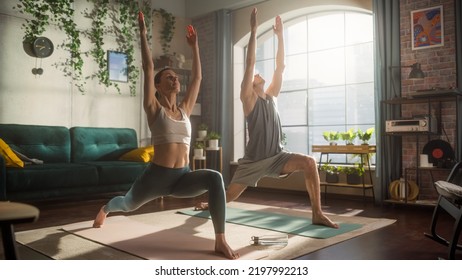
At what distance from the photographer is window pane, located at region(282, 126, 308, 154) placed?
5789 mm

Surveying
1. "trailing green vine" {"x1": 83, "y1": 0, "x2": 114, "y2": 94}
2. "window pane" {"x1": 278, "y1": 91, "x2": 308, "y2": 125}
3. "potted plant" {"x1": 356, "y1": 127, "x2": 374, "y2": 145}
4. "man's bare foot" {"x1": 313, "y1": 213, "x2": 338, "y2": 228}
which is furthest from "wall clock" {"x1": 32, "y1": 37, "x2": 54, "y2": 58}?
"potted plant" {"x1": 356, "y1": 127, "x2": 374, "y2": 145}

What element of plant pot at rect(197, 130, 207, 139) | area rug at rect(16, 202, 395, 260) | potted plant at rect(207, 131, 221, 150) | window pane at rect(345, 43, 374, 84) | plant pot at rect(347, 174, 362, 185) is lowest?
area rug at rect(16, 202, 395, 260)

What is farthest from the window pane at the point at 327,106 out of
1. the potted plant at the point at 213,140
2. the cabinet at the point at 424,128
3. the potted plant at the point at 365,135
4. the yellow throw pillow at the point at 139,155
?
the yellow throw pillow at the point at 139,155

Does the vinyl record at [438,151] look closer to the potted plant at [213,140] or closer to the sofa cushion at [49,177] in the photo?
the potted plant at [213,140]

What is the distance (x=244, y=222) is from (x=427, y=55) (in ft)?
8.67

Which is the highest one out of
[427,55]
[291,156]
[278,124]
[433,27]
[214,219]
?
[433,27]

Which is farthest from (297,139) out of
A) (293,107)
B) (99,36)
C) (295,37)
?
(99,36)

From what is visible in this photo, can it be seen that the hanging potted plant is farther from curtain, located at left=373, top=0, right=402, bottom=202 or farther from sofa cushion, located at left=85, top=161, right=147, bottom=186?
curtain, located at left=373, top=0, right=402, bottom=202

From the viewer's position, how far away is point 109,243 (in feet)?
8.47

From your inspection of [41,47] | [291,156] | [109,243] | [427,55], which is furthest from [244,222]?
[41,47]

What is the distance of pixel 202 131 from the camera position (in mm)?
6145

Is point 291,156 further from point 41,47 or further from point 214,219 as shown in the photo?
point 41,47

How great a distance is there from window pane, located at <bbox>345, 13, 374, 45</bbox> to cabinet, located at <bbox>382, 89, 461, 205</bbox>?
1.20 metres

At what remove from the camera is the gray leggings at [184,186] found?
2.20m
